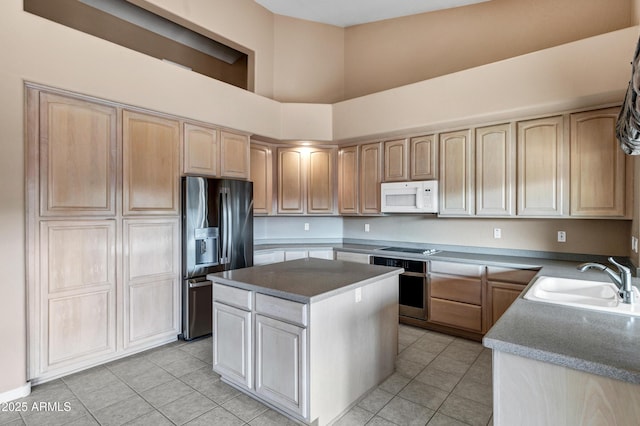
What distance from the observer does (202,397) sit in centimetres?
239

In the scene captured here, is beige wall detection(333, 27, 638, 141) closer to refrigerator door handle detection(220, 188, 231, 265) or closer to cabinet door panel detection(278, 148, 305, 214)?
cabinet door panel detection(278, 148, 305, 214)

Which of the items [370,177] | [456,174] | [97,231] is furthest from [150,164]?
[456,174]

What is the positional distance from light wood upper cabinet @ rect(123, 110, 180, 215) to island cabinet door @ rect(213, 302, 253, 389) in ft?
4.52

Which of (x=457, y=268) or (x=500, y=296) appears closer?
(x=500, y=296)

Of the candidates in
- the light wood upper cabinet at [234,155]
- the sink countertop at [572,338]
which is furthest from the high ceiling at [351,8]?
the sink countertop at [572,338]

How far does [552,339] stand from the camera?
124cm

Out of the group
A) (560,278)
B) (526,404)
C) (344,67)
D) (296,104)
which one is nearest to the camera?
(526,404)

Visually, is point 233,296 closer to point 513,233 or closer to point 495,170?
point 495,170

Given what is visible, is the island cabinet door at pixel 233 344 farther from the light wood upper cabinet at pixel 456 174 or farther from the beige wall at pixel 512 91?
the beige wall at pixel 512 91

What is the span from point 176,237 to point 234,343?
1559 millimetres

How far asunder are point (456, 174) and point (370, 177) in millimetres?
1128

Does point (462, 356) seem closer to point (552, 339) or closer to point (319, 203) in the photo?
point (552, 339)

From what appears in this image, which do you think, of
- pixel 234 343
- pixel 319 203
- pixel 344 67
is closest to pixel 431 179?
pixel 319 203

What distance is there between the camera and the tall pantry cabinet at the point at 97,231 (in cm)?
257
